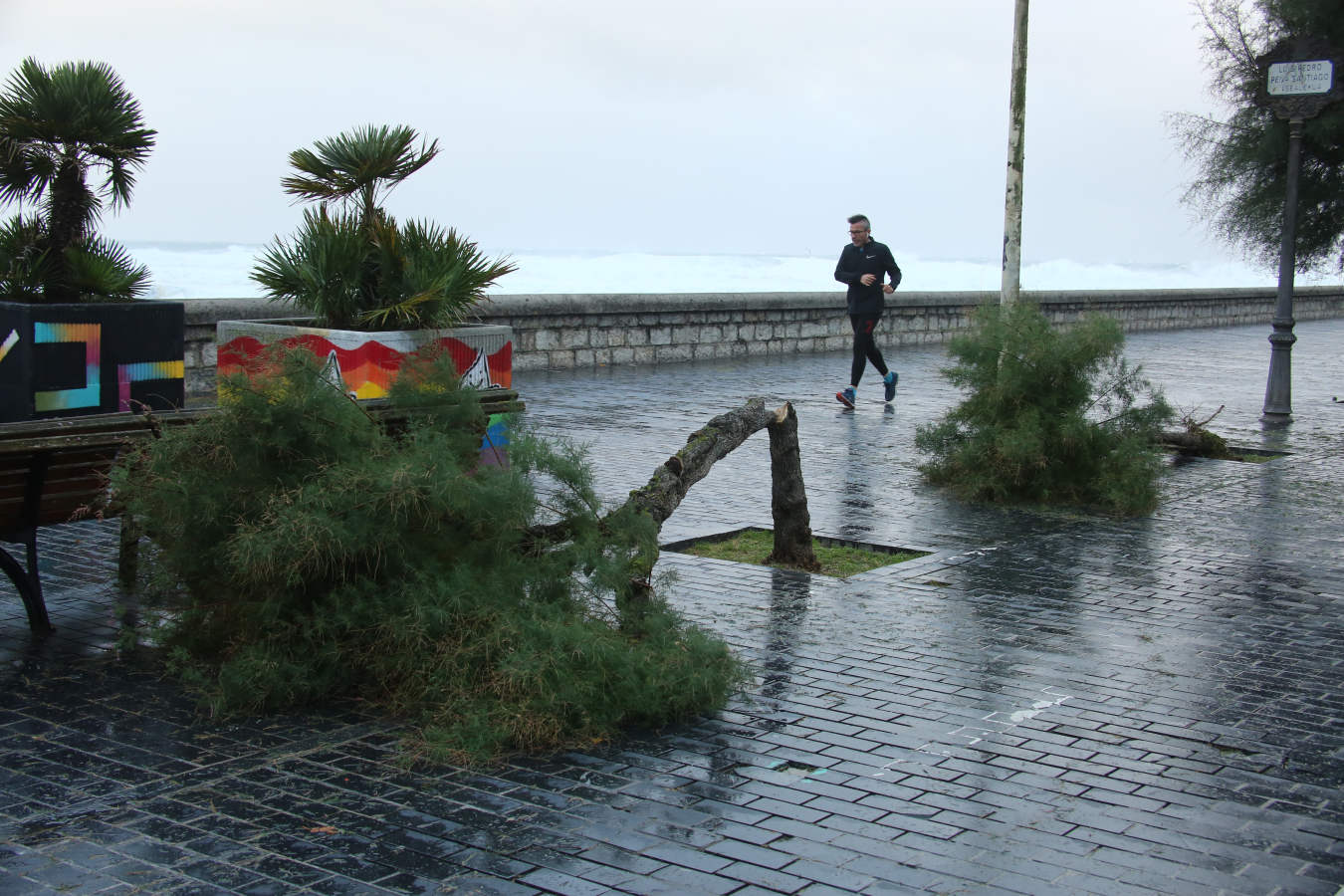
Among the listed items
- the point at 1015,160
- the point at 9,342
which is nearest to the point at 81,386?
the point at 9,342

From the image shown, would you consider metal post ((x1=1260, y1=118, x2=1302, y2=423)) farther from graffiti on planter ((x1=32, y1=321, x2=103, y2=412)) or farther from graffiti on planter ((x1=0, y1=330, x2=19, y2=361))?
graffiti on planter ((x1=0, y1=330, x2=19, y2=361))

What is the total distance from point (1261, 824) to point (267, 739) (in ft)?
9.88

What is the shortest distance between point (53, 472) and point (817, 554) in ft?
12.8

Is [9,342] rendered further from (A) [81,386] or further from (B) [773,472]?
(B) [773,472]

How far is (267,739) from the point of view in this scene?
14.1ft

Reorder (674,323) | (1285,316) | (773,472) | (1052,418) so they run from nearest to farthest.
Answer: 1. (773,472)
2. (1052,418)
3. (1285,316)
4. (674,323)

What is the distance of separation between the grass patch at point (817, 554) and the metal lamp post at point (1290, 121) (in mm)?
8443

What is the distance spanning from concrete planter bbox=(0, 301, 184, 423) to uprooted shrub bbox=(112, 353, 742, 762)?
2.86 meters

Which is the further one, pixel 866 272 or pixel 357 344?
pixel 866 272

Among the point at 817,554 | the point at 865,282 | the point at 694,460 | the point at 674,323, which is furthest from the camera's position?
the point at 674,323

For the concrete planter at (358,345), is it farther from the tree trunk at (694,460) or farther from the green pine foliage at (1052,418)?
the green pine foliage at (1052,418)

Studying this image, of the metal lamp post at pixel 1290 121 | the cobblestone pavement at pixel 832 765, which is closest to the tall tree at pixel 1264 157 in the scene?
the metal lamp post at pixel 1290 121

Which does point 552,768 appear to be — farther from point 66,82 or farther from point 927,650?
point 66,82

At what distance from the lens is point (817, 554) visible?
745cm
